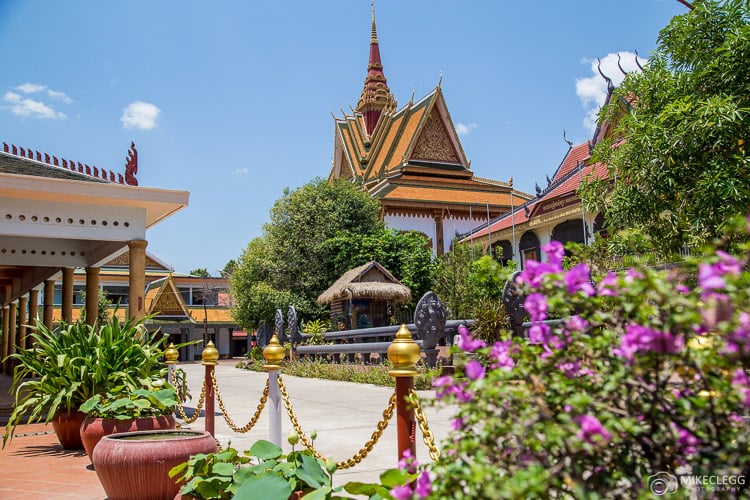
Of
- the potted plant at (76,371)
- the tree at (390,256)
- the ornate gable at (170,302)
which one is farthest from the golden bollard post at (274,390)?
the ornate gable at (170,302)

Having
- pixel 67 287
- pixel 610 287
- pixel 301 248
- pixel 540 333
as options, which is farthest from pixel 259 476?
pixel 301 248

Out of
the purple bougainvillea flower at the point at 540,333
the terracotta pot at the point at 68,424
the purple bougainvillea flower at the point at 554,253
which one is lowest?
the terracotta pot at the point at 68,424

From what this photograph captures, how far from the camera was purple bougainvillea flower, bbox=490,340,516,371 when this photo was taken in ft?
6.30

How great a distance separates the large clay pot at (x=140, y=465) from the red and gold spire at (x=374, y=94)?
3816 cm

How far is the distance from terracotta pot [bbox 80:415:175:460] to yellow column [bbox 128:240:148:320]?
4635 mm

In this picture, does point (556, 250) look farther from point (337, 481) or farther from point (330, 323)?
point (330, 323)

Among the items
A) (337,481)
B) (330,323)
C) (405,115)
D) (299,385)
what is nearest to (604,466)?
(337,481)

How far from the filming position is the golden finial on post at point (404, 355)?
3.41 m

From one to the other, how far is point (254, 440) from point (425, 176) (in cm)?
2755

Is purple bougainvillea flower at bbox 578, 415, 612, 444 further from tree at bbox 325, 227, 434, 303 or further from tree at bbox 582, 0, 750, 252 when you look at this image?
tree at bbox 325, 227, 434, 303

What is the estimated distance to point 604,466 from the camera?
1.74m

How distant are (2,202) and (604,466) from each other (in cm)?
1040

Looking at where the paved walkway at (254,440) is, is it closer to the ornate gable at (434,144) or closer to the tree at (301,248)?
the tree at (301,248)

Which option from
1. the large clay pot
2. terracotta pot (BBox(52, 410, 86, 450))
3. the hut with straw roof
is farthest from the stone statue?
the large clay pot
